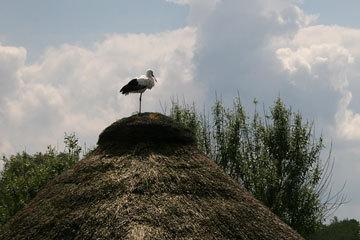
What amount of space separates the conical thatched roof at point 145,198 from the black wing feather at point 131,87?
0.78 meters

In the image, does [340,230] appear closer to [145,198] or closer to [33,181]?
[33,181]

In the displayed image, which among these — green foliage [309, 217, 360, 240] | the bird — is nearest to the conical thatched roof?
the bird

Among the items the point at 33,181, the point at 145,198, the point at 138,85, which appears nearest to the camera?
the point at 145,198

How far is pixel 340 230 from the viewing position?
45.4 meters

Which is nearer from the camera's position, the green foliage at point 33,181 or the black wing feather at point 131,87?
the black wing feather at point 131,87

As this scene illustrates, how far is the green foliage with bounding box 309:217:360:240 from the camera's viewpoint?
43709mm

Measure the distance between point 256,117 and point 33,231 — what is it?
1455 cm

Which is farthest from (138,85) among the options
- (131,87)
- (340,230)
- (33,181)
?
(340,230)

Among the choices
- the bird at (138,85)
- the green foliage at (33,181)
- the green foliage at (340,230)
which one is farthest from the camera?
the green foliage at (340,230)

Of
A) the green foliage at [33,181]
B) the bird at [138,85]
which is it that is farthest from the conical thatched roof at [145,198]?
the green foliage at [33,181]

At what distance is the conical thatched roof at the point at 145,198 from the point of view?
9742 mm

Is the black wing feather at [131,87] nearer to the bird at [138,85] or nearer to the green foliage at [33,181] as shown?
the bird at [138,85]

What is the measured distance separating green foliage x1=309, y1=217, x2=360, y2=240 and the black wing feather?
35.2 m

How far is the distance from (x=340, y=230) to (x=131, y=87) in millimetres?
38967
